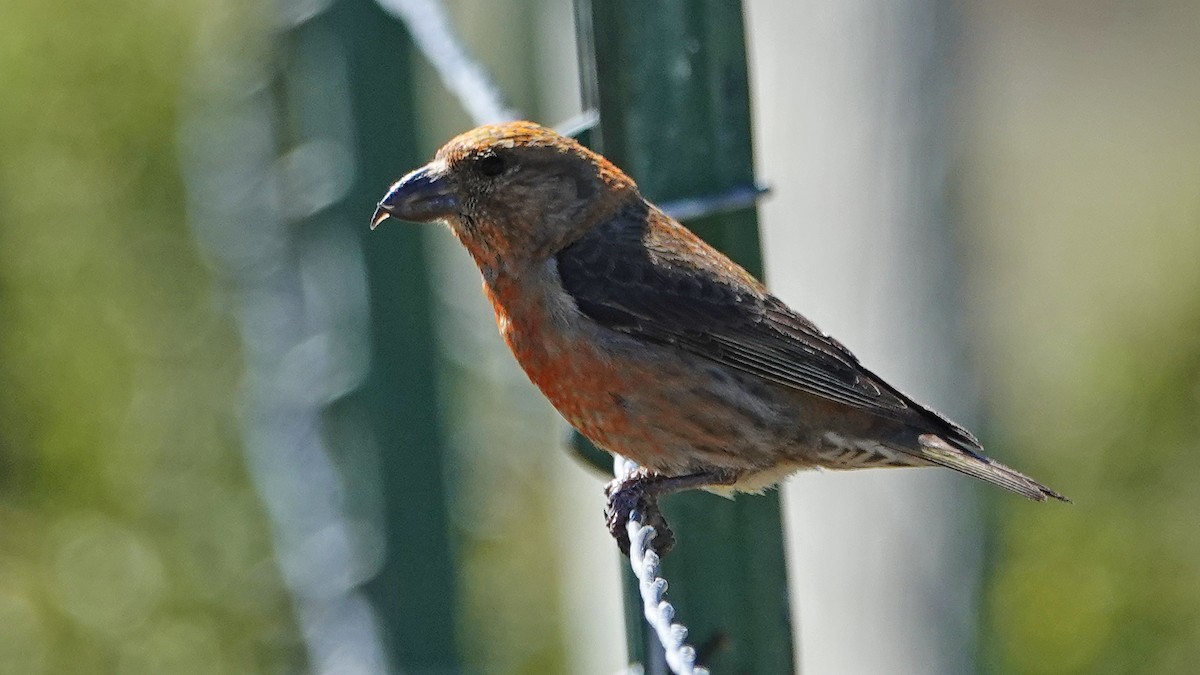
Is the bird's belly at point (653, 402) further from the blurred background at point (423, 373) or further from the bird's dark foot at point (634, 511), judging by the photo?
the blurred background at point (423, 373)

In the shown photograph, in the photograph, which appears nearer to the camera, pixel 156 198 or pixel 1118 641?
pixel 1118 641

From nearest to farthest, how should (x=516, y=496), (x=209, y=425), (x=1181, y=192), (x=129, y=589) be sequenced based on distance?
(x=129, y=589) < (x=209, y=425) < (x=516, y=496) < (x=1181, y=192)

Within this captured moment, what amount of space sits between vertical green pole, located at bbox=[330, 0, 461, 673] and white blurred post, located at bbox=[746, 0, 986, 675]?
1.38 meters

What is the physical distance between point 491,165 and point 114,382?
3.08 meters

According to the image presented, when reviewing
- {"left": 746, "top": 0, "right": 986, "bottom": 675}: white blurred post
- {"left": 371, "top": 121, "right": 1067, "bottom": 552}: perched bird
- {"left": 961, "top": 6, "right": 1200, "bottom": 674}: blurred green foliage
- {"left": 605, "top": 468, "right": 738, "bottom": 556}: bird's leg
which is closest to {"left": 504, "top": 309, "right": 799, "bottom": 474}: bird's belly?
{"left": 371, "top": 121, "right": 1067, "bottom": 552}: perched bird

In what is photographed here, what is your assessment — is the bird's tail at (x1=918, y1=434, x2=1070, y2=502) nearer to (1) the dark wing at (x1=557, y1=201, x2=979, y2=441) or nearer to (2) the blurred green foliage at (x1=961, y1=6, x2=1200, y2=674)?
(1) the dark wing at (x1=557, y1=201, x2=979, y2=441)

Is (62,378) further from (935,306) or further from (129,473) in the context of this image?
(935,306)

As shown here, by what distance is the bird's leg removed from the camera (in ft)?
8.44

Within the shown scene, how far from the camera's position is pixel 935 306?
4883 mm

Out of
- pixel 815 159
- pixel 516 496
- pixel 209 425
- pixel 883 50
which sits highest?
pixel 883 50

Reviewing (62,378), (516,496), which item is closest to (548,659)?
(516,496)

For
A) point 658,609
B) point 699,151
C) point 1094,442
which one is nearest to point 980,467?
point 699,151

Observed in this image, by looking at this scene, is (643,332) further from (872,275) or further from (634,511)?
(872,275)

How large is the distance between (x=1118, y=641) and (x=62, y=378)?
11.9 feet
